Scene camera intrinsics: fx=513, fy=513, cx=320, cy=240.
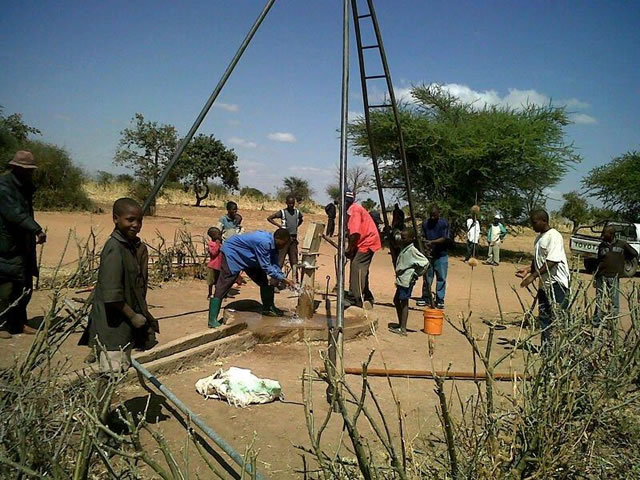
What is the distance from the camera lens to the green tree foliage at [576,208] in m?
34.8

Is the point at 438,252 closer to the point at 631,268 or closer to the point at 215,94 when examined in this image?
the point at 215,94

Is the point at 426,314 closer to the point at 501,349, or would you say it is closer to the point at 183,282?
the point at 501,349

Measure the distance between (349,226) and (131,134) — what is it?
21583 millimetres

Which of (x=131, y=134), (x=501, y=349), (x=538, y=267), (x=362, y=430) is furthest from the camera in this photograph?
(x=131, y=134)

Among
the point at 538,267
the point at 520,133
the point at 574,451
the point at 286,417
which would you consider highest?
the point at 520,133

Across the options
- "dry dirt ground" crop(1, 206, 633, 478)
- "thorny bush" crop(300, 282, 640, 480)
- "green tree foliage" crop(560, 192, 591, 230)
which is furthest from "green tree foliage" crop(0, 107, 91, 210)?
"green tree foliage" crop(560, 192, 591, 230)

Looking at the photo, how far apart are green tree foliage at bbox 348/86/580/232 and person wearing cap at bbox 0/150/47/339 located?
1471 centimetres

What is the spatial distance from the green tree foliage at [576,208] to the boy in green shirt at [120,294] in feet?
117

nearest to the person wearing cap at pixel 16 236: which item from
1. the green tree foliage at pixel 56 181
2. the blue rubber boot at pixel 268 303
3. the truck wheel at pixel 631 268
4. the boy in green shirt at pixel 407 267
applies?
the blue rubber boot at pixel 268 303

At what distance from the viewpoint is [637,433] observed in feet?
11.0

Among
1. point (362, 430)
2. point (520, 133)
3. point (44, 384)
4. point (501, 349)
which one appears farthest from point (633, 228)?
point (44, 384)

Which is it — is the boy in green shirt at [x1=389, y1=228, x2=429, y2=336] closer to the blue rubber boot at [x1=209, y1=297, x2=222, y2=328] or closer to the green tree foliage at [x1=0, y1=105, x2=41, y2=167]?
the blue rubber boot at [x1=209, y1=297, x2=222, y2=328]

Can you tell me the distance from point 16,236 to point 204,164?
27.9 metres

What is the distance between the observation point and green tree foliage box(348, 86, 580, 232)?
58.4ft
